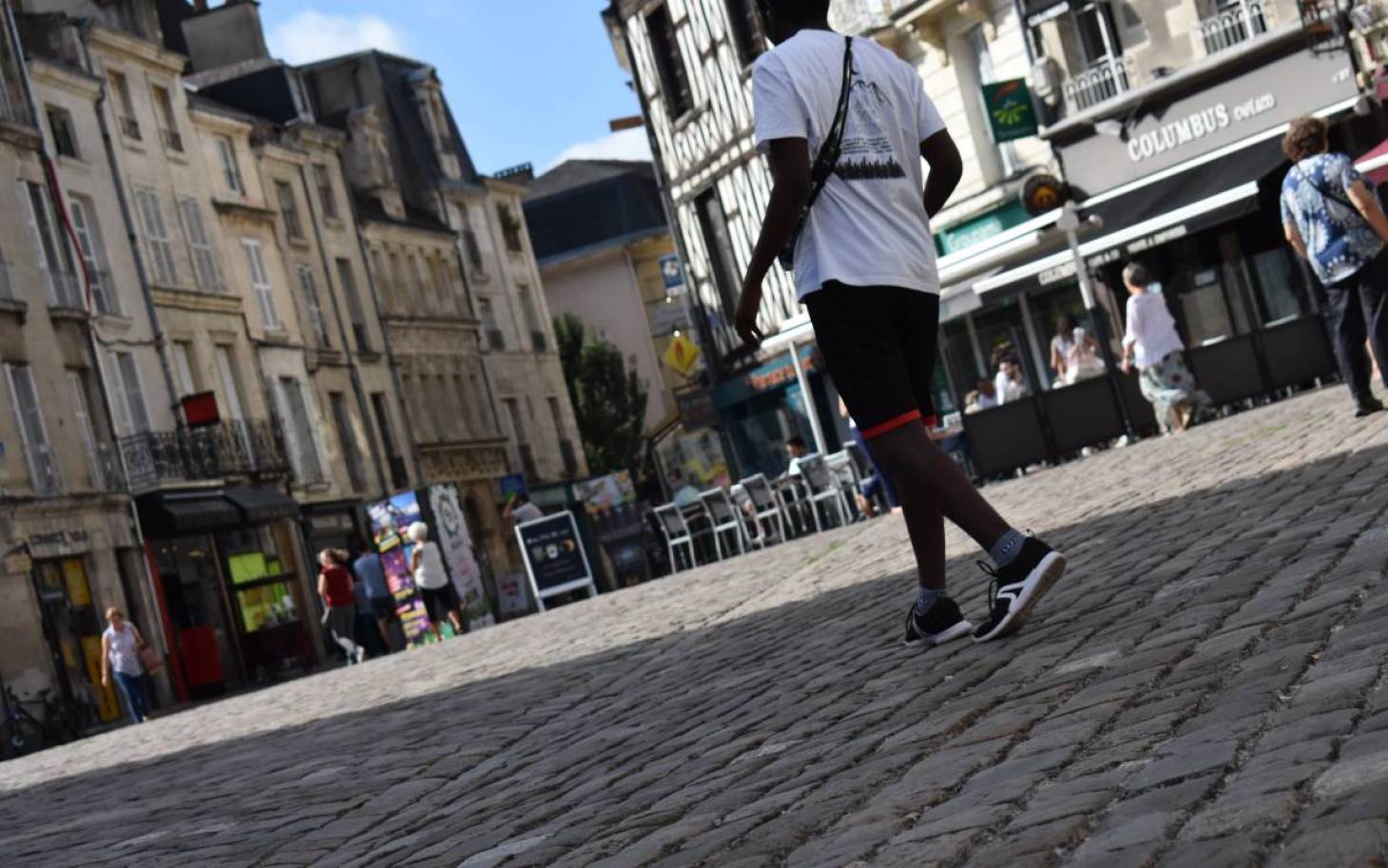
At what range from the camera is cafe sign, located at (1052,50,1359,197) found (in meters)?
31.5

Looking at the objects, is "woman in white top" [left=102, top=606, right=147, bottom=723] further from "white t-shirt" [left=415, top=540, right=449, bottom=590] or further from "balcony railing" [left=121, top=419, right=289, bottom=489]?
"balcony railing" [left=121, top=419, right=289, bottom=489]

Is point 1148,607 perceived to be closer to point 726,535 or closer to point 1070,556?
point 1070,556

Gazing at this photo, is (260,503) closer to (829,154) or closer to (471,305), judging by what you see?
(471,305)

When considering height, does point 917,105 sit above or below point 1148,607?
above

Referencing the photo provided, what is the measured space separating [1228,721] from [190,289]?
45.4 m

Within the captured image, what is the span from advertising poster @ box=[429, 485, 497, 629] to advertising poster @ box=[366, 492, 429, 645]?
0.43m

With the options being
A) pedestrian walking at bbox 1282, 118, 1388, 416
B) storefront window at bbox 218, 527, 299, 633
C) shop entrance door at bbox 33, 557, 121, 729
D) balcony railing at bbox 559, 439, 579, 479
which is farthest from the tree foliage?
pedestrian walking at bbox 1282, 118, 1388, 416

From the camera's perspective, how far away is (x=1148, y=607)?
282 inches

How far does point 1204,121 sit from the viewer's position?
1319 inches

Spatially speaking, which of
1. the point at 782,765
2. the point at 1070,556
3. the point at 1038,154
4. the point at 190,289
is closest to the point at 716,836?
the point at 782,765

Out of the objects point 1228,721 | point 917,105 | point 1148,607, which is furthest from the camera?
point 917,105

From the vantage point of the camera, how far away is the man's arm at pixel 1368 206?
44.7ft

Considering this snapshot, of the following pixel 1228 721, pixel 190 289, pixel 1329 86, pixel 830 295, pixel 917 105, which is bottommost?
pixel 1228 721

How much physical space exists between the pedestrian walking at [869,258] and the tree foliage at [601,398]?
6534cm
